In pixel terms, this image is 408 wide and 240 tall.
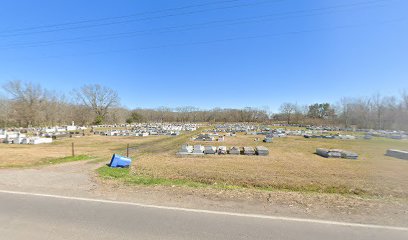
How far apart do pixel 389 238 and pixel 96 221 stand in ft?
17.3

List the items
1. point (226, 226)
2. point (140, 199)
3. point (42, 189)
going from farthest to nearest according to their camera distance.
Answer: point (42, 189), point (140, 199), point (226, 226)

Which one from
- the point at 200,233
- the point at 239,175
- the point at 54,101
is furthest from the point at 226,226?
the point at 54,101

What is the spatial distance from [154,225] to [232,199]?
2.35m

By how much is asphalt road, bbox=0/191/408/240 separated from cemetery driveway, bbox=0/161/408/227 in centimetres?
38

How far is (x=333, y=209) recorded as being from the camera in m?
5.09

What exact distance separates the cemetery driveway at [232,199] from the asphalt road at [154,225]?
383 millimetres

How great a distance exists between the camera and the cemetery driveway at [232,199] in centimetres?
477

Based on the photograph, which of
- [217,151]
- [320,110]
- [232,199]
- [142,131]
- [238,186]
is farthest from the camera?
[320,110]

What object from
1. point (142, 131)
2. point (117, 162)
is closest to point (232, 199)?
point (117, 162)

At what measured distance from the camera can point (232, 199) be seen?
5781 mm

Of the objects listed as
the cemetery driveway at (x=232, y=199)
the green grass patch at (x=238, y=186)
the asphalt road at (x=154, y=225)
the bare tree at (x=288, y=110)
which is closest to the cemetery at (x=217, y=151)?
the green grass patch at (x=238, y=186)

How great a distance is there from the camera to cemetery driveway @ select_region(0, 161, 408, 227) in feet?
15.7

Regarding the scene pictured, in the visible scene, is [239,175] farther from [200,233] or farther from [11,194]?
[11,194]

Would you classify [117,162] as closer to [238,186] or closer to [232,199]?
[238,186]
